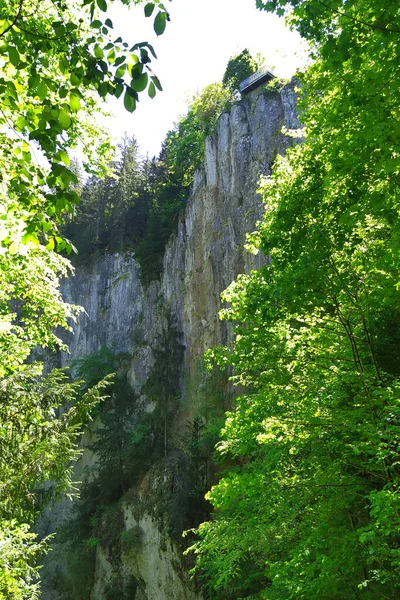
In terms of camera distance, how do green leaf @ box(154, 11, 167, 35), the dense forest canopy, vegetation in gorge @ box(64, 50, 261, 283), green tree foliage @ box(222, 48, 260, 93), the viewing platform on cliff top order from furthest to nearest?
1. vegetation in gorge @ box(64, 50, 261, 283)
2. green tree foliage @ box(222, 48, 260, 93)
3. the viewing platform on cliff top
4. the dense forest canopy
5. green leaf @ box(154, 11, 167, 35)

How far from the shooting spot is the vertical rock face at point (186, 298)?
58.4 ft

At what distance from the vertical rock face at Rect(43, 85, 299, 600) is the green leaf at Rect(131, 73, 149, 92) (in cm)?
1618

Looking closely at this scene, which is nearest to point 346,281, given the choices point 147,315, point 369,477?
point 369,477

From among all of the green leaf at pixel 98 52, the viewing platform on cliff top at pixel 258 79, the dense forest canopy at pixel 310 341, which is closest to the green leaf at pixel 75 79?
the green leaf at pixel 98 52

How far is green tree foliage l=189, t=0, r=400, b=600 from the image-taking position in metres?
4.66

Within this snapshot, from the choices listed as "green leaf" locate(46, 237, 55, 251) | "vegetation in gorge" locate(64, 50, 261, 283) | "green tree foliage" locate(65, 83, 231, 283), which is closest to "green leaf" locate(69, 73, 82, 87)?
"green leaf" locate(46, 237, 55, 251)

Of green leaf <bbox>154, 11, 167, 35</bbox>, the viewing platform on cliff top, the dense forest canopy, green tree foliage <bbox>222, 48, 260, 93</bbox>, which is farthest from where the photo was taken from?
green tree foliage <bbox>222, 48, 260, 93</bbox>

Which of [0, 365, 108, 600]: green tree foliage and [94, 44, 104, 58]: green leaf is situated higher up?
[94, 44, 104, 58]: green leaf

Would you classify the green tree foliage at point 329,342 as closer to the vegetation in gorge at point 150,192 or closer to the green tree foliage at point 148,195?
the vegetation in gorge at point 150,192

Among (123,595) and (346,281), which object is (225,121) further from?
(123,595)

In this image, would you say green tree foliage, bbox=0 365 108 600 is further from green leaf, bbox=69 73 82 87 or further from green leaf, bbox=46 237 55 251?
green leaf, bbox=69 73 82 87

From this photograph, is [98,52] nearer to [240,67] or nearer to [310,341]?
[310,341]

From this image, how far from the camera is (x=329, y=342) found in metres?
7.00

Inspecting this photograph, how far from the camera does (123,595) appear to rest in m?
17.8
